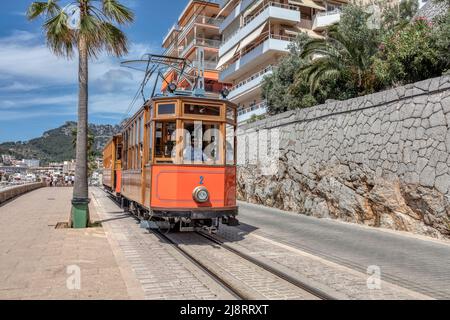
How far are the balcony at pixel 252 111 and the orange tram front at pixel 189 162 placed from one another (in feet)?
72.5

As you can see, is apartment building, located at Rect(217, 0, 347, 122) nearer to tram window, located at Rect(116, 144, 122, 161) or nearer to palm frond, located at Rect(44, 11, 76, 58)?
tram window, located at Rect(116, 144, 122, 161)

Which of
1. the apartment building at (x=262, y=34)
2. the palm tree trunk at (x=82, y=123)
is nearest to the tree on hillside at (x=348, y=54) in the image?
the palm tree trunk at (x=82, y=123)

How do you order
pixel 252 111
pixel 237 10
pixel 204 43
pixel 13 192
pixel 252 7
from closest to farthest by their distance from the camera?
pixel 13 192 < pixel 252 111 < pixel 252 7 < pixel 237 10 < pixel 204 43

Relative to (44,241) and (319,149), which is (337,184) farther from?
(44,241)

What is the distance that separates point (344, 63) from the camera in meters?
18.7

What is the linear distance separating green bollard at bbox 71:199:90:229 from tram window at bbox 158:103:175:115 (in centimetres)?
422

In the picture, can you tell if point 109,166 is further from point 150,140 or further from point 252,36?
point 252,36

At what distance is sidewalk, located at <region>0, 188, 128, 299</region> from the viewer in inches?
237

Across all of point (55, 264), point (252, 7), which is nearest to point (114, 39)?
point (55, 264)

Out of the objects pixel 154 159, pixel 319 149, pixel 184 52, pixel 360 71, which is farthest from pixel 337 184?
pixel 184 52

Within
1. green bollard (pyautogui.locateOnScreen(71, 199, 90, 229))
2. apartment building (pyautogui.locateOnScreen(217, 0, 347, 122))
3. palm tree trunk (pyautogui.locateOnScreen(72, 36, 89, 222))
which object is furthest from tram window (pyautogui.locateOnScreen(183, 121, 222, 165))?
apartment building (pyautogui.locateOnScreen(217, 0, 347, 122))

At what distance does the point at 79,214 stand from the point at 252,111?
24.1 meters

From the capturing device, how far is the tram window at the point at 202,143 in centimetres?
1022
